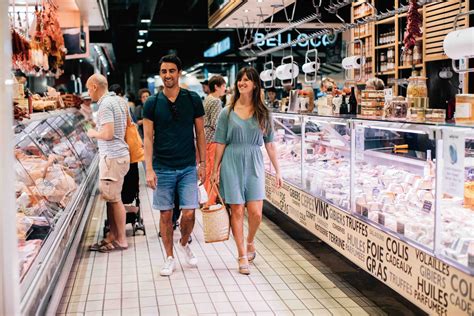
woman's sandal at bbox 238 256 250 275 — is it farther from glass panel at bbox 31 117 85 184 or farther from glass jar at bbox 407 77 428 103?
glass panel at bbox 31 117 85 184

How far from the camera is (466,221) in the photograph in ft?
11.9

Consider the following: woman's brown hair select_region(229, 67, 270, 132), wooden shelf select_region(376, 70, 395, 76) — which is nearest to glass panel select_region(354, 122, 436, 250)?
woman's brown hair select_region(229, 67, 270, 132)

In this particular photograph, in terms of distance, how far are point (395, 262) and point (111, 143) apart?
3.09 meters

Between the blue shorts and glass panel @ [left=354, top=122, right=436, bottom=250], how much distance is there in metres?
1.33

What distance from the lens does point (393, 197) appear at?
454cm

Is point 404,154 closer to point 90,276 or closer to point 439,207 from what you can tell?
point 439,207

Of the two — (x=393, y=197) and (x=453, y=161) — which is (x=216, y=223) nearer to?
(x=393, y=197)

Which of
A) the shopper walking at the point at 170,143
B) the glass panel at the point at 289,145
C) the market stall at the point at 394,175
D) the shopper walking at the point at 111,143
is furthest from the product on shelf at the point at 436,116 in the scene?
the shopper walking at the point at 111,143

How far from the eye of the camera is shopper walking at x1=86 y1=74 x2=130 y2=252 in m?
5.72

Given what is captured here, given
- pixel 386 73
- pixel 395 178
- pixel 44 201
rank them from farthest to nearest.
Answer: pixel 386 73, pixel 395 178, pixel 44 201

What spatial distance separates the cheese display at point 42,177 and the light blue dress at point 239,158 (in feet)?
4.48

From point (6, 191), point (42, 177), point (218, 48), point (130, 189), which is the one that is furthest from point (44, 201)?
point (218, 48)

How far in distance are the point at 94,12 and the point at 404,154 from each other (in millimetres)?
6913

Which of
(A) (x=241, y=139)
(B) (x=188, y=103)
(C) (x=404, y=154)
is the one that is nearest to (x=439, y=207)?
(C) (x=404, y=154)
